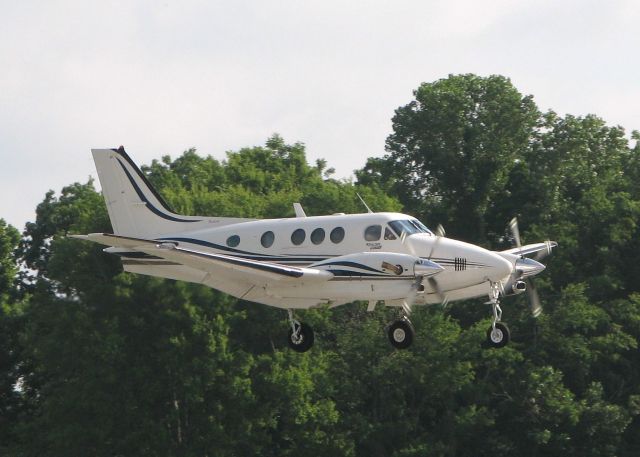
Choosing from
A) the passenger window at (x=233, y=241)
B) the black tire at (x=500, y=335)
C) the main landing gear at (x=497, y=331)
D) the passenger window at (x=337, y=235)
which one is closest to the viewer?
the main landing gear at (x=497, y=331)

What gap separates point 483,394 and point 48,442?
16.7m

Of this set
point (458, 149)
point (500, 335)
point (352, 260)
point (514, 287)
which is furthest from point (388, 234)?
point (458, 149)

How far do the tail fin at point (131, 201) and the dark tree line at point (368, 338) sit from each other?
11.8 meters

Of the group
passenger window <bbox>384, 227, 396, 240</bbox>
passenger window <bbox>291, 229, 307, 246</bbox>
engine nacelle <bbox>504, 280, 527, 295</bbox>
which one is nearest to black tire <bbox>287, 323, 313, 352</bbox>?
passenger window <bbox>291, 229, 307, 246</bbox>

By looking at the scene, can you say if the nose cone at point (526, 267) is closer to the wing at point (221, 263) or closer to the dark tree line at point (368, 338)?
the wing at point (221, 263)

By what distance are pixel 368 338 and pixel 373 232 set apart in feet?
71.6

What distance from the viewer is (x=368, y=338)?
176 ft

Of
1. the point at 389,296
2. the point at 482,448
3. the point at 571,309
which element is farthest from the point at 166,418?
the point at 389,296

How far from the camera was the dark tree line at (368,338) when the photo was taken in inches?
1964

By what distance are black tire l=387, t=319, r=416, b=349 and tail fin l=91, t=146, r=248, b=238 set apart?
6566mm

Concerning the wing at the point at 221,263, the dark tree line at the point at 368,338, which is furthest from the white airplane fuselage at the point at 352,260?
the dark tree line at the point at 368,338

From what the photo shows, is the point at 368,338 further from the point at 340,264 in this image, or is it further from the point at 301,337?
the point at 340,264

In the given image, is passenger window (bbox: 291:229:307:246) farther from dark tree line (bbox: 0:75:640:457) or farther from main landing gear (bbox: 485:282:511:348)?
A: dark tree line (bbox: 0:75:640:457)

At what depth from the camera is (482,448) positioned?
5538 centimetres
